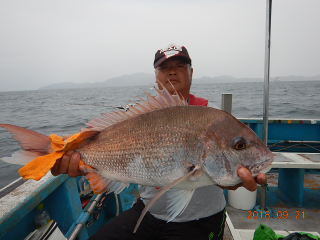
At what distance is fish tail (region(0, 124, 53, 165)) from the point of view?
1.51 meters

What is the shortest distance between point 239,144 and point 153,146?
599 mm

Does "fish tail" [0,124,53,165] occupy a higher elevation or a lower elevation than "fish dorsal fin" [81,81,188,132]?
lower

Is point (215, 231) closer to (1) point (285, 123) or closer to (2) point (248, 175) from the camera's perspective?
(2) point (248, 175)

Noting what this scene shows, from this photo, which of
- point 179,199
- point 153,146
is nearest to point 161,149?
point 153,146

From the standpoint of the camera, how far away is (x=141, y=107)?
1589mm

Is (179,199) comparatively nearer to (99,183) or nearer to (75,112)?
(99,183)

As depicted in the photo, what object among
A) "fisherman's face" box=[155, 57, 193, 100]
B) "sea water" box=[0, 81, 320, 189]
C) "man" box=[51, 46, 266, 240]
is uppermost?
"fisherman's face" box=[155, 57, 193, 100]

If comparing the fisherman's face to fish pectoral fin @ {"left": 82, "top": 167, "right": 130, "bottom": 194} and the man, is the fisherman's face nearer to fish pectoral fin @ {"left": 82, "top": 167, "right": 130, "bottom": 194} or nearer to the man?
the man

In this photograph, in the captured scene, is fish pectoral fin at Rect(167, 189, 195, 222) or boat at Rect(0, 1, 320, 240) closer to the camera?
fish pectoral fin at Rect(167, 189, 195, 222)

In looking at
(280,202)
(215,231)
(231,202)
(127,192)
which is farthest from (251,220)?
(127,192)

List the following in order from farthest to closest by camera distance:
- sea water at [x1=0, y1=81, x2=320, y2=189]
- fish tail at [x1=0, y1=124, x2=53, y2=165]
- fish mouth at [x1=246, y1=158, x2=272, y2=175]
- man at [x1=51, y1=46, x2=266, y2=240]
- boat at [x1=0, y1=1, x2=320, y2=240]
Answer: sea water at [x1=0, y1=81, x2=320, y2=189]
boat at [x1=0, y1=1, x2=320, y2=240]
man at [x1=51, y1=46, x2=266, y2=240]
fish tail at [x1=0, y1=124, x2=53, y2=165]
fish mouth at [x1=246, y1=158, x2=272, y2=175]

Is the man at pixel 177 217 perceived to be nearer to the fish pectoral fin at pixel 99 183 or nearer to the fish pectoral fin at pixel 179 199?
the fish pectoral fin at pixel 99 183

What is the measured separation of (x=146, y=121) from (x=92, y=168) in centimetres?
63

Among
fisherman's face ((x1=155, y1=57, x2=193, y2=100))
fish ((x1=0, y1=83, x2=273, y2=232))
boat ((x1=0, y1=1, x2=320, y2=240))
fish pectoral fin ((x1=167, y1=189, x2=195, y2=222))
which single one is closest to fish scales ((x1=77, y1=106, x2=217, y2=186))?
fish ((x1=0, y1=83, x2=273, y2=232))
